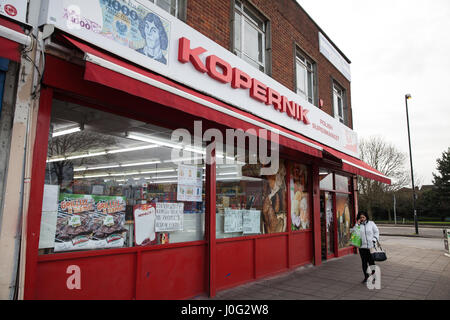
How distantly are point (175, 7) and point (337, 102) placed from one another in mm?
9460

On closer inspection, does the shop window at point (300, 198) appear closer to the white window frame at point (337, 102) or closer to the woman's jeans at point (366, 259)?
the woman's jeans at point (366, 259)

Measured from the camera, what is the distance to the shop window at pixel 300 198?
8680 millimetres

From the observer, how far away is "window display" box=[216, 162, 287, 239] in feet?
20.7

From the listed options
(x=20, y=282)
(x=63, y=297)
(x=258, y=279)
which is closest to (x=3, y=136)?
(x=20, y=282)

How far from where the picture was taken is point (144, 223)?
4770 millimetres

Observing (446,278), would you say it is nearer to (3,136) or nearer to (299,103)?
(299,103)

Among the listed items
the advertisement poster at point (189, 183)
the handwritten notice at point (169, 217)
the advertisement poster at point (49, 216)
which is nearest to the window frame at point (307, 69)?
the advertisement poster at point (189, 183)

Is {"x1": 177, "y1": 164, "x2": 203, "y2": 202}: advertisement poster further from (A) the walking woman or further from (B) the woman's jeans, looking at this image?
(B) the woman's jeans

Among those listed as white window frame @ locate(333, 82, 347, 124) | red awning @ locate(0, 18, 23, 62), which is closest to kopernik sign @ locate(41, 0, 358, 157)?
red awning @ locate(0, 18, 23, 62)

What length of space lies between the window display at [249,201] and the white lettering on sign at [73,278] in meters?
2.83

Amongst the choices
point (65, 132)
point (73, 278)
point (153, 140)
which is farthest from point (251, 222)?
point (65, 132)

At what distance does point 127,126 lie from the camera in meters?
4.76

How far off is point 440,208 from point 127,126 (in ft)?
152

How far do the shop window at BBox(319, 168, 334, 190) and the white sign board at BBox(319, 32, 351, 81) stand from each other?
4.51m
